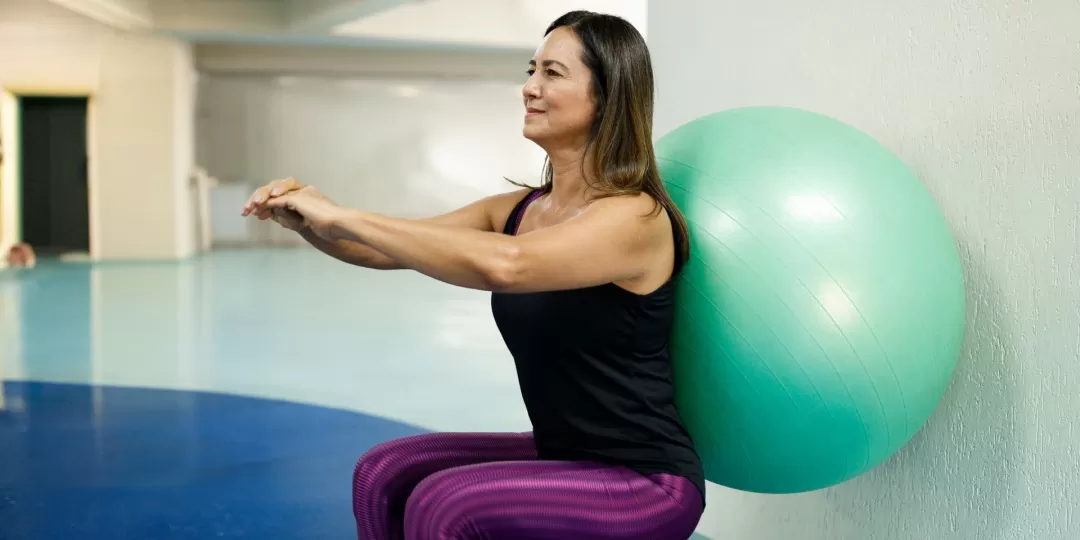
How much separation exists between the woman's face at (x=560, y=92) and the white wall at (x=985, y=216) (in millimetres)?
628

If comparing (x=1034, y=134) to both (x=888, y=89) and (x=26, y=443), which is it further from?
(x=26, y=443)

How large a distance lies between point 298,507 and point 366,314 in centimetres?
406

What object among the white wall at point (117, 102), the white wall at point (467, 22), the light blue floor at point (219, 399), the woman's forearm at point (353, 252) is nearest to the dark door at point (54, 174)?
the white wall at point (117, 102)

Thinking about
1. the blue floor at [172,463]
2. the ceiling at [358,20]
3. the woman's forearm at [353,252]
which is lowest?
the blue floor at [172,463]

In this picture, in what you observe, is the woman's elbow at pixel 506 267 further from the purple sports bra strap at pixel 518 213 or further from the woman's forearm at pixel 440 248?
the purple sports bra strap at pixel 518 213

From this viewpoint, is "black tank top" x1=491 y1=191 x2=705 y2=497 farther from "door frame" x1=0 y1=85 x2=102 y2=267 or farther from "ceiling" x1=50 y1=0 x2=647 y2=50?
"door frame" x1=0 y1=85 x2=102 y2=267

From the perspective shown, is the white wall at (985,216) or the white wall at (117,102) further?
the white wall at (117,102)

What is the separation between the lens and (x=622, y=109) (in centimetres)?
151

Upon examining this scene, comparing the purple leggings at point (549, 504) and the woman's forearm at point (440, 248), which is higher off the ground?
the woman's forearm at point (440, 248)

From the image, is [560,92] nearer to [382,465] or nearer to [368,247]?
[368,247]

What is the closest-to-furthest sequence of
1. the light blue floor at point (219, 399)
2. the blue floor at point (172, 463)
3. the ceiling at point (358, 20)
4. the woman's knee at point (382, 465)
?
the woman's knee at point (382, 465)
the blue floor at point (172, 463)
the light blue floor at point (219, 399)
the ceiling at point (358, 20)

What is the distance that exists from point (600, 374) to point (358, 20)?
9.93m

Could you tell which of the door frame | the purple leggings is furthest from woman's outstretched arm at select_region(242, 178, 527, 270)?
the door frame

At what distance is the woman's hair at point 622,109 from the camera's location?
59.3 inches
